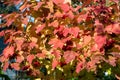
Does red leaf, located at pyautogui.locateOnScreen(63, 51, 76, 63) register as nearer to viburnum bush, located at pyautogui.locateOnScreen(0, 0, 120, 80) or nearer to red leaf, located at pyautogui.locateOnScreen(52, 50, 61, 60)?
viburnum bush, located at pyautogui.locateOnScreen(0, 0, 120, 80)

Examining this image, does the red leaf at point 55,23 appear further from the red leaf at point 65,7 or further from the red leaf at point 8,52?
the red leaf at point 8,52

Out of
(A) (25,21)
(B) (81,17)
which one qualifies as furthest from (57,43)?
(A) (25,21)

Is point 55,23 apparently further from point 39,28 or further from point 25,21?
point 25,21

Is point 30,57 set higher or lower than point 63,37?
lower

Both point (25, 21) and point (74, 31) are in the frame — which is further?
point (25, 21)

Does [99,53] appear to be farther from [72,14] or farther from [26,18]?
[26,18]

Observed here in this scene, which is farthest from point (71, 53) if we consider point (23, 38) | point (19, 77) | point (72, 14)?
point (19, 77)

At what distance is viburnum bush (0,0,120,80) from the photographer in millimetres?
2359

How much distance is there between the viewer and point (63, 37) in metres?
2.53

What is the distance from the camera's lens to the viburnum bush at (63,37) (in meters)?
2.36

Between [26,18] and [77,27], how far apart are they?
528 mm

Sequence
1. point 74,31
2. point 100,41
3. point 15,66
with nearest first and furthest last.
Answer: point 100,41 < point 74,31 < point 15,66

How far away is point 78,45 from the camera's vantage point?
246cm

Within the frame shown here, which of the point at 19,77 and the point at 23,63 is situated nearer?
the point at 23,63
